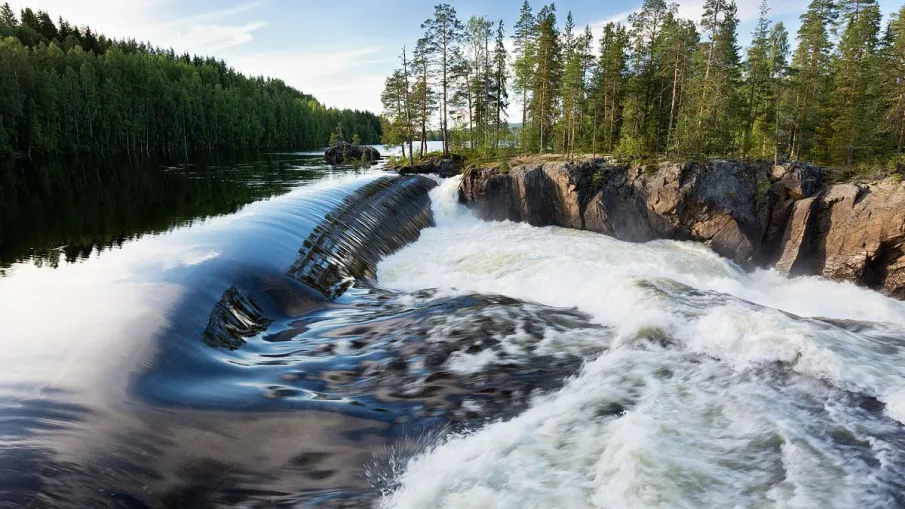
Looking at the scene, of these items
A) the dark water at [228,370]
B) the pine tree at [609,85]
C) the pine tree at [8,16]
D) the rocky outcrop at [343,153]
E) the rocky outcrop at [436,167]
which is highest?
the pine tree at [8,16]

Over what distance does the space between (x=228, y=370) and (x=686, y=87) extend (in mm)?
38266

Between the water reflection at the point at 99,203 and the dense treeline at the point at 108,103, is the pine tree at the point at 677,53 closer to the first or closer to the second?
the water reflection at the point at 99,203

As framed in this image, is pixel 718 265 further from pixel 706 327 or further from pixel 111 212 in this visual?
pixel 111 212

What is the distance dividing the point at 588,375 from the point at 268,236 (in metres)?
11.4

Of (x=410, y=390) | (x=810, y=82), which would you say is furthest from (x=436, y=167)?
(x=410, y=390)

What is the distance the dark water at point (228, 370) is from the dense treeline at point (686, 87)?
71.2ft

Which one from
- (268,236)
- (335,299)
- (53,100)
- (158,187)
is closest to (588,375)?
(335,299)

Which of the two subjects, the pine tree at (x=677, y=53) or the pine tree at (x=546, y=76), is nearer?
the pine tree at (x=677, y=53)

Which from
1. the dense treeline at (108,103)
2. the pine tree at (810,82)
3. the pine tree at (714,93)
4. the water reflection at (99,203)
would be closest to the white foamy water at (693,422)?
the water reflection at (99,203)

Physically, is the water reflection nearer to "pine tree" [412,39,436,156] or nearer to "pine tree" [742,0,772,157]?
"pine tree" [412,39,436,156]

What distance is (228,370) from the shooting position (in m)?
7.42

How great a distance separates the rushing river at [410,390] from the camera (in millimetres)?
4941

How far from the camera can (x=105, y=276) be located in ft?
37.3

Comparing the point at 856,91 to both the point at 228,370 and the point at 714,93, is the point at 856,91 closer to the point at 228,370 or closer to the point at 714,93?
the point at 714,93
